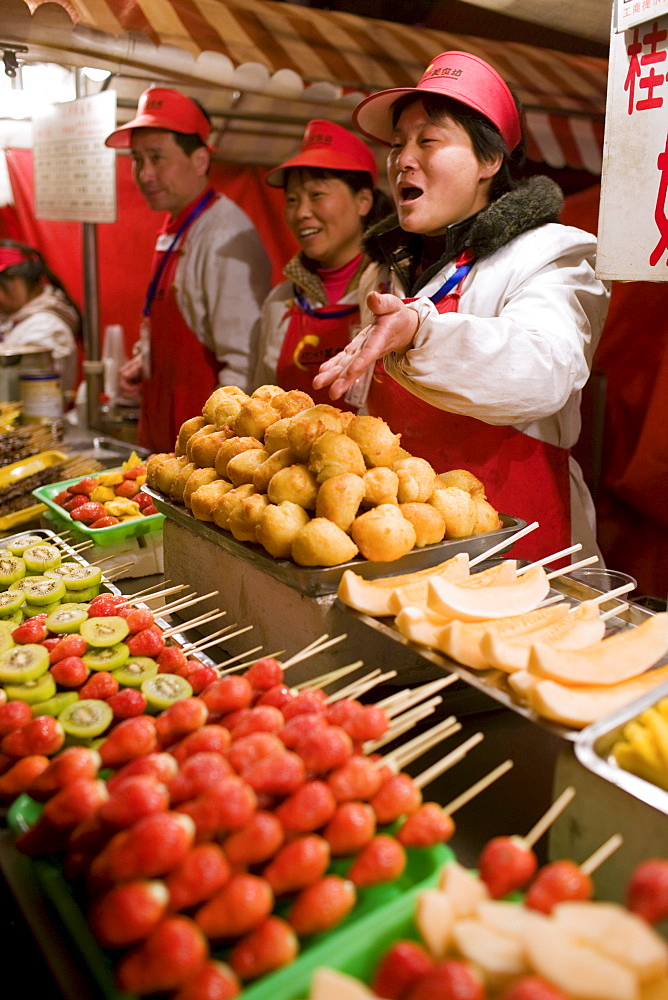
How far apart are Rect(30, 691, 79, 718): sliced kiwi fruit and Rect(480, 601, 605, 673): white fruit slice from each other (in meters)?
0.98

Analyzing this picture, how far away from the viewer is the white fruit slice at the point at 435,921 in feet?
3.65

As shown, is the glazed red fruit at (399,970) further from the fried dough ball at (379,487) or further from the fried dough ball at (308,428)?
the fried dough ball at (308,428)

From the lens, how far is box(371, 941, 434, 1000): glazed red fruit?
1071 millimetres

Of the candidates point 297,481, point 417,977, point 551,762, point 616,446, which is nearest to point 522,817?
point 551,762

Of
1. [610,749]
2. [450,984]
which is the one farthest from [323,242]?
[450,984]

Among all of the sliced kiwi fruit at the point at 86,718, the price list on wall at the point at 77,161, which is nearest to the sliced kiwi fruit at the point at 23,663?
the sliced kiwi fruit at the point at 86,718

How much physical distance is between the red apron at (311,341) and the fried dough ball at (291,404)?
5.54 ft

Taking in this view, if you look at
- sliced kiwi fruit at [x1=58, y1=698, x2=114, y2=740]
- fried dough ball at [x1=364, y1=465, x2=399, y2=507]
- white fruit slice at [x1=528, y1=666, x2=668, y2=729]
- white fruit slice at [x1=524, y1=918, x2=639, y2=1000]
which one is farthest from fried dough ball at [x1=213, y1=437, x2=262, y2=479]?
white fruit slice at [x1=524, y1=918, x2=639, y2=1000]

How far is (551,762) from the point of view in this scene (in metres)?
1.54

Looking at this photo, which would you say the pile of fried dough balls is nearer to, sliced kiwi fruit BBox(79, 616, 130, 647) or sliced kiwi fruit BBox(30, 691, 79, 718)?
sliced kiwi fruit BBox(79, 616, 130, 647)

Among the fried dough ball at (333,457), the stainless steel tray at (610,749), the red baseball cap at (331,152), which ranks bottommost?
the stainless steel tray at (610,749)

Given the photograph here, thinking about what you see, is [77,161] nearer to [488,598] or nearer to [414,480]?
[414,480]

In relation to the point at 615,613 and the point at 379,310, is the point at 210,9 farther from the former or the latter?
the point at 615,613

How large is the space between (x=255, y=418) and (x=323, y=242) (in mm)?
2254
